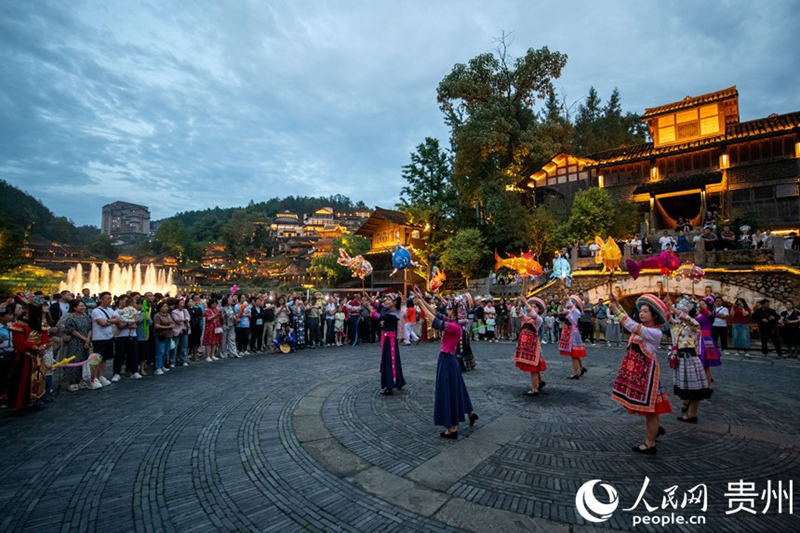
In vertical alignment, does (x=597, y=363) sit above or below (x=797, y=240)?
below

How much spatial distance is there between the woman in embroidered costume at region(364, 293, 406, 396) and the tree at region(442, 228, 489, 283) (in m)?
21.0

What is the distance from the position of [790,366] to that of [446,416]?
1166 cm

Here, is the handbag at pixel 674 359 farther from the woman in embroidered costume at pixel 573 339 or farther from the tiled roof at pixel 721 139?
the tiled roof at pixel 721 139

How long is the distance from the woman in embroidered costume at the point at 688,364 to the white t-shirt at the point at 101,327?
37.5 ft

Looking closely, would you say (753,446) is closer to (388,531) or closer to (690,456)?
(690,456)

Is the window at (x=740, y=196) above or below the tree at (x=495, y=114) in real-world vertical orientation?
below

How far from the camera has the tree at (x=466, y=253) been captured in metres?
28.5

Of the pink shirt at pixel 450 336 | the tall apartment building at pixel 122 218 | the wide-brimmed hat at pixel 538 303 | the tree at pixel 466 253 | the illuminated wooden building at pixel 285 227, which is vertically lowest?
the pink shirt at pixel 450 336

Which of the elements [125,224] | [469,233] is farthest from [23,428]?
[125,224]

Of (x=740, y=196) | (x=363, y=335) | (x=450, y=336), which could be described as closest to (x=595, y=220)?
(x=740, y=196)

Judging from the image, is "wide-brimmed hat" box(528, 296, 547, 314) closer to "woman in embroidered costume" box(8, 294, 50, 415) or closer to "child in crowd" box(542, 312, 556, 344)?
"child in crowd" box(542, 312, 556, 344)

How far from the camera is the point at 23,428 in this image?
5.71m

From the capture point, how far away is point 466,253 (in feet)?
93.2

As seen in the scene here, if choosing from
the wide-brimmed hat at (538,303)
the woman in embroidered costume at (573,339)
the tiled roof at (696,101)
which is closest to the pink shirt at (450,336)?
the wide-brimmed hat at (538,303)
